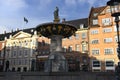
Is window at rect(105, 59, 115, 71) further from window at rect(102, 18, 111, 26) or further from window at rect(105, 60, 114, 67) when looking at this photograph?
window at rect(102, 18, 111, 26)

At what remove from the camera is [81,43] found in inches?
2135

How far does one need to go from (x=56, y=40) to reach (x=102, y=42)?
34392 mm

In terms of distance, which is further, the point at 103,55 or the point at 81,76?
the point at 103,55

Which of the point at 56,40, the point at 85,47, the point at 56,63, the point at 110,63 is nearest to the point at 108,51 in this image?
the point at 110,63

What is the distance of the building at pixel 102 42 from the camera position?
4941 centimetres

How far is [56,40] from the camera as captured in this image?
1903cm

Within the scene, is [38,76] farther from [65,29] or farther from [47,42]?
A: [47,42]

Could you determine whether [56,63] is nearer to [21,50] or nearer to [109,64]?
[109,64]

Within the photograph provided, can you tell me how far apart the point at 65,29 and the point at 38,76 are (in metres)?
6.20

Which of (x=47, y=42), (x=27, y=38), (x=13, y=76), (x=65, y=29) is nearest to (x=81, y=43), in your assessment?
(x=47, y=42)

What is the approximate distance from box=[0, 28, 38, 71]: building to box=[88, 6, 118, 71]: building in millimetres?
18274

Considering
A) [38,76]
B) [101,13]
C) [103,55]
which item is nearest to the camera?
[38,76]

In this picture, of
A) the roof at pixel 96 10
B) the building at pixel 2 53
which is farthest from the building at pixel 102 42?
the building at pixel 2 53

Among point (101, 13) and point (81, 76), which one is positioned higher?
point (101, 13)
